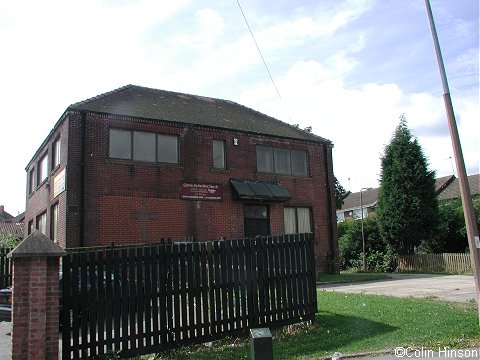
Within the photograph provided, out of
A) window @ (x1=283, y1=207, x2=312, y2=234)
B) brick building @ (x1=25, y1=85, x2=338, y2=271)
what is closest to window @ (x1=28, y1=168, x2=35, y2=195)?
brick building @ (x1=25, y1=85, x2=338, y2=271)

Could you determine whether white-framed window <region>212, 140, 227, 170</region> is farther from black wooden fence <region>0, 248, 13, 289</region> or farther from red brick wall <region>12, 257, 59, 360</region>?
red brick wall <region>12, 257, 59, 360</region>

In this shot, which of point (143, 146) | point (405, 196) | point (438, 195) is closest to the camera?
point (143, 146)

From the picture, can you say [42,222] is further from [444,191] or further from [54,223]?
[444,191]

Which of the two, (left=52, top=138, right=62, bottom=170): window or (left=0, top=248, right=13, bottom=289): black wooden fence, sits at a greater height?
(left=52, top=138, right=62, bottom=170): window

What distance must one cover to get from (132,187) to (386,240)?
16206 mm

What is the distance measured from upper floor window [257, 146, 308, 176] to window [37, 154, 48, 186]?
9.98 meters

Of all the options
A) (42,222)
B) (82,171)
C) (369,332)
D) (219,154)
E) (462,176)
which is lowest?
(369,332)

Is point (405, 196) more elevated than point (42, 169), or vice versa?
point (42, 169)

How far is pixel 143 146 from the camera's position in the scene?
1853 cm

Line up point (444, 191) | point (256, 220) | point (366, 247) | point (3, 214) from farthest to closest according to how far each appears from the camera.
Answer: point (3, 214) < point (444, 191) < point (366, 247) < point (256, 220)

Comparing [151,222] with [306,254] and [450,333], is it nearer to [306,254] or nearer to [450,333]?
[306,254]

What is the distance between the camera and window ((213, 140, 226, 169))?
20.3 m

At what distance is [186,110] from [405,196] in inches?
529

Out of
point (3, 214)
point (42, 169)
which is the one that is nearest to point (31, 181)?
→ point (42, 169)
